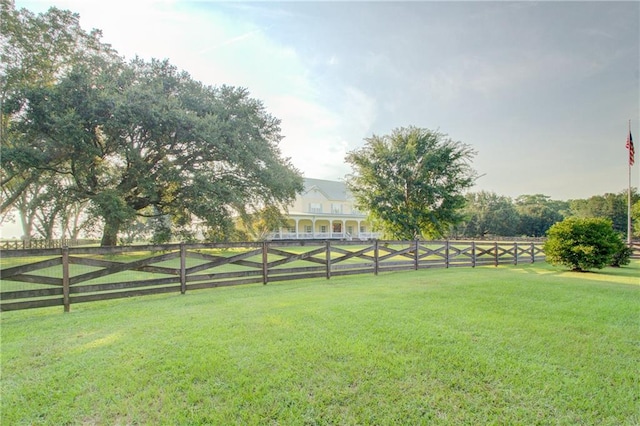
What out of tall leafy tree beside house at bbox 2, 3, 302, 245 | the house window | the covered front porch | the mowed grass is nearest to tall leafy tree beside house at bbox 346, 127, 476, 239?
tall leafy tree beside house at bbox 2, 3, 302, 245

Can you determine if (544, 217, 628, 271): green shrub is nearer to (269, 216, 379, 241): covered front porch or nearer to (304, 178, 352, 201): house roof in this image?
(269, 216, 379, 241): covered front porch

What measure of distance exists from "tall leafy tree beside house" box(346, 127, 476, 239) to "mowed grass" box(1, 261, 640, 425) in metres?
14.7

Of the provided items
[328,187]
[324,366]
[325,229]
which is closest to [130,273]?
[324,366]

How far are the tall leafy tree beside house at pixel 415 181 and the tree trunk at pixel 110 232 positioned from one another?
15.5 m

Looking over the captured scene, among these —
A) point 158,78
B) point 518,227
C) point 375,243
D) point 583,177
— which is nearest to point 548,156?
point 583,177

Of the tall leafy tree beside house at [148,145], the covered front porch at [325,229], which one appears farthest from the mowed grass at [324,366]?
the covered front porch at [325,229]

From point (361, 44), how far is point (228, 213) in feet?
40.6

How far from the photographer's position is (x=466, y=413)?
2268mm

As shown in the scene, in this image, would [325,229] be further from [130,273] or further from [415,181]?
[130,273]

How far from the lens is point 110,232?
1692cm

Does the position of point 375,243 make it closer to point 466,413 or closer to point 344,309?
point 344,309

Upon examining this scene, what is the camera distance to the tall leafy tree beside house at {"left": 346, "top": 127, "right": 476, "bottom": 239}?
19422mm

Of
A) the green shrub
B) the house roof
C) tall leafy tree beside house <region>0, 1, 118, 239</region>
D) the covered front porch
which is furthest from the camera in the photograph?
the house roof

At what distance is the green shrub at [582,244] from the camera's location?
36.4ft
